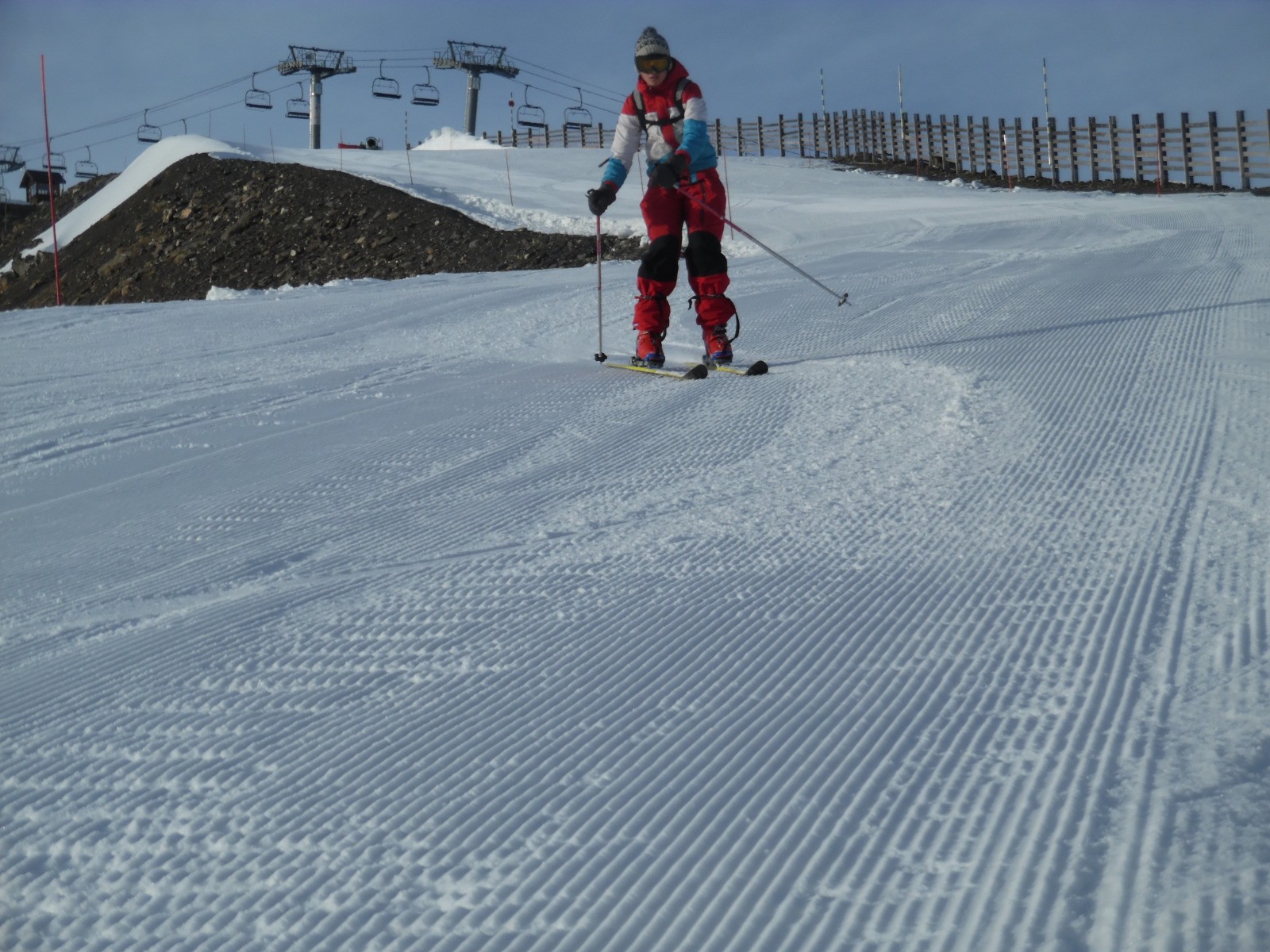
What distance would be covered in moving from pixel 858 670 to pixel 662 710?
37 centimetres

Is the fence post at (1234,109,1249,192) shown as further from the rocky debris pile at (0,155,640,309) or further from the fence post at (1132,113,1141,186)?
the rocky debris pile at (0,155,640,309)

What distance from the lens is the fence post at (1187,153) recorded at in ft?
97.3

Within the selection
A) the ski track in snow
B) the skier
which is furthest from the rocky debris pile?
the ski track in snow

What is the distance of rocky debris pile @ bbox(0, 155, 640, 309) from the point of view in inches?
739

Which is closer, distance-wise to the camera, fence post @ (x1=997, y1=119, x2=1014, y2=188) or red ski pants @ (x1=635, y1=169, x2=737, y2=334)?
red ski pants @ (x1=635, y1=169, x2=737, y2=334)

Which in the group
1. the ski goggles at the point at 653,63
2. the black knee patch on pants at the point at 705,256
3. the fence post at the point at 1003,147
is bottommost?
the black knee patch on pants at the point at 705,256

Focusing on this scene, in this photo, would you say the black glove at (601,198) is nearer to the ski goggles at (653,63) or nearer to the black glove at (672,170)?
the black glove at (672,170)

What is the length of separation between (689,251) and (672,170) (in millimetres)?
482

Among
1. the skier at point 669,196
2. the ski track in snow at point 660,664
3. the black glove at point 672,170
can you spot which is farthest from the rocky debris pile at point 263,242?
the ski track in snow at point 660,664

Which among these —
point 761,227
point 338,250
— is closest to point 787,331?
point 761,227

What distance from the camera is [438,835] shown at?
1529 millimetres

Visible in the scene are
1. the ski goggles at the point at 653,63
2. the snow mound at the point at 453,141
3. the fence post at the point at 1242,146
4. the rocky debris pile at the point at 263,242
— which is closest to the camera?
Answer: the ski goggles at the point at 653,63

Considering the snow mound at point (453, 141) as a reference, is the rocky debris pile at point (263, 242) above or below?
below

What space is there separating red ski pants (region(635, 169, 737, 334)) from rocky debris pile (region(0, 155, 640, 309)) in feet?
34.6
